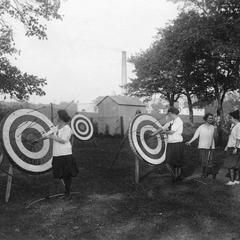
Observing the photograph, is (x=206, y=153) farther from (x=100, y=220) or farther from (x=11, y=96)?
(x=11, y=96)

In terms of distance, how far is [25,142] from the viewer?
27.4ft

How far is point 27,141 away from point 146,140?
3.04 meters

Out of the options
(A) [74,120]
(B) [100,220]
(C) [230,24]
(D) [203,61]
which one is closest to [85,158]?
(A) [74,120]

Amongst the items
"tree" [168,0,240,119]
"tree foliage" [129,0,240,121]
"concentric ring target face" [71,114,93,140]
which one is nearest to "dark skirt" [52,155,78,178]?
"concentric ring target face" [71,114,93,140]

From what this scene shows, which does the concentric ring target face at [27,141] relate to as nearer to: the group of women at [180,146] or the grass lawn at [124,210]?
the grass lawn at [124,210]

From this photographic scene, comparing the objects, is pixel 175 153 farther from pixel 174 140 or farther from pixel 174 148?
pixel 174 140

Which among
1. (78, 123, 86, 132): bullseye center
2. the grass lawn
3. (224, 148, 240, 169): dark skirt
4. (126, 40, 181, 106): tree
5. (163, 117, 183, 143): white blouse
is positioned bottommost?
the grass lawn

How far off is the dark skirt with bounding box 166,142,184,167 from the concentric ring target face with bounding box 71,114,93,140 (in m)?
10.8

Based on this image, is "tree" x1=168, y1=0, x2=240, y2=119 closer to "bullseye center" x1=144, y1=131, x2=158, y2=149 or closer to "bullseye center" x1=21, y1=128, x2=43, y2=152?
"bullseye center" x1=144, y1=131, x2=158, y2=149

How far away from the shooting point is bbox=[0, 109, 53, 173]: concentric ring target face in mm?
7621

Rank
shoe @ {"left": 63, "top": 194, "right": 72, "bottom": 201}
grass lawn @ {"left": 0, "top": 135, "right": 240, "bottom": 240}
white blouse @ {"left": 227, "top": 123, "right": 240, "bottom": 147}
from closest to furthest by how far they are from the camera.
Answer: grass lawn @ {"left": 0, "top": 135, "right": 240, "bottom": 240} < shoe @ {"left": 63, "top": 194, "right": 72, "bottom": 201} < white blouse @ {"left": 227, "top": 123, "right": 240, "bottom": 147}

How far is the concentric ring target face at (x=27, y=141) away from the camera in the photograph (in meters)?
7.62

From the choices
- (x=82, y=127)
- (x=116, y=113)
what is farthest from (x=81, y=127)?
(x=116, y=113)

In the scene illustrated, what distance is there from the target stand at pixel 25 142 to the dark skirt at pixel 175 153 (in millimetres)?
2789
